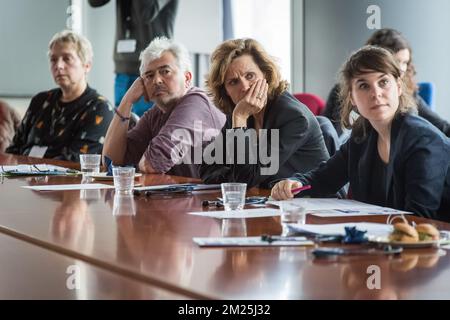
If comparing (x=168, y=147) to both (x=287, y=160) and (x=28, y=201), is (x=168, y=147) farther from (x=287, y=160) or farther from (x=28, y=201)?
(x=28, y=201)

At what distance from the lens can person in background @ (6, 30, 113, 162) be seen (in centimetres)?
439

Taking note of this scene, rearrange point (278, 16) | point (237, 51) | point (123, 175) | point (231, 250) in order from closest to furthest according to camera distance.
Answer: point (231, 250), point (123, 175), point (237, 51), point (278, 16)

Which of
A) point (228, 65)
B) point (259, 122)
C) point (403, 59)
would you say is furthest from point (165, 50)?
point (403, 59)

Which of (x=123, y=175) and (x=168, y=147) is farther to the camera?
(x=168, y=147)

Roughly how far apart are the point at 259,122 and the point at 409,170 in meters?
0.92

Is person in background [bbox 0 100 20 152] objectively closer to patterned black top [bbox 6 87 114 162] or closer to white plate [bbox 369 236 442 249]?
patterned black top [bbox 6 87 114 162]

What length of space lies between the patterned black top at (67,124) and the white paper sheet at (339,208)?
231 centimetres

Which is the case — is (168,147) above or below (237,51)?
below

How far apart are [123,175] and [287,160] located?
71cm

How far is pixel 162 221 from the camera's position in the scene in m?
1.87

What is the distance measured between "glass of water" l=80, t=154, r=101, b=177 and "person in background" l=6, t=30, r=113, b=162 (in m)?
1.28

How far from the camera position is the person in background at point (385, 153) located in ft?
7.50

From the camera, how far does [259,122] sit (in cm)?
313
